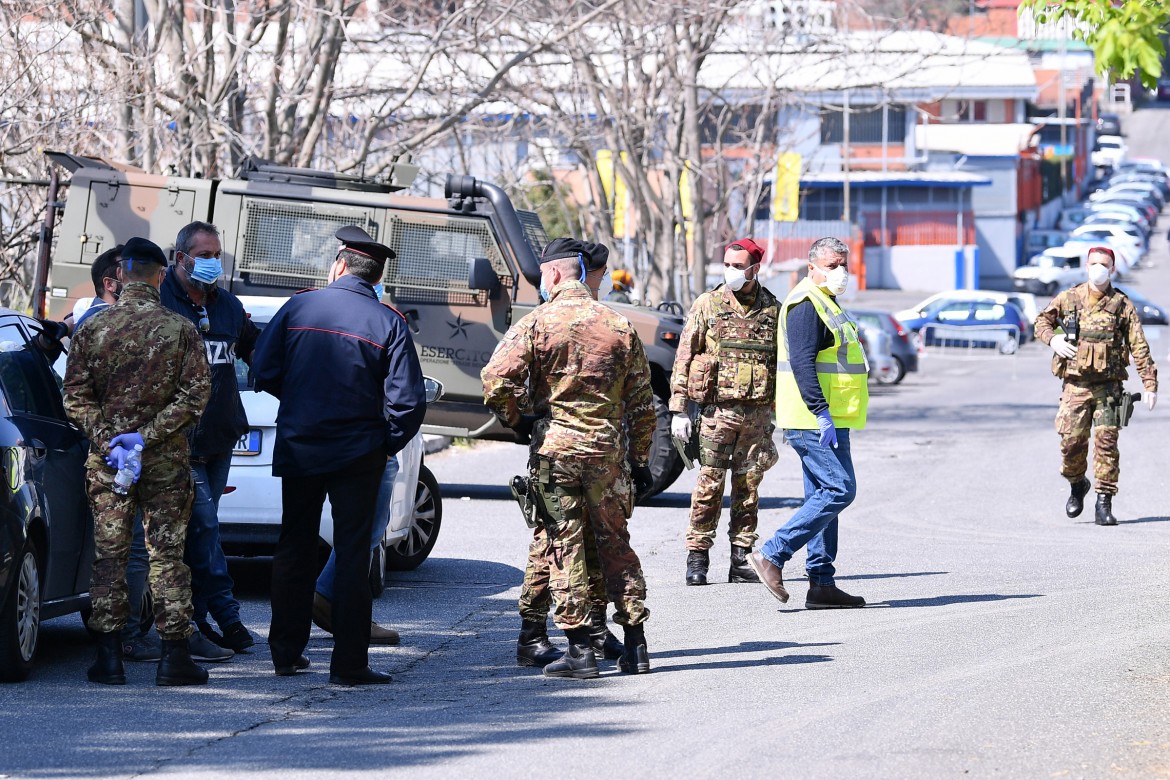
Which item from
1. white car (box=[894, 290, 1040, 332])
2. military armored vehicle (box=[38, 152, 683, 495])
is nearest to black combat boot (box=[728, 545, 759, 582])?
military armored vehicle (box=[38, 152, 683, 495])

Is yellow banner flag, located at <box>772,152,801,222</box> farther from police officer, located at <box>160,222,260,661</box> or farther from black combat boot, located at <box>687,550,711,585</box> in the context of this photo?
police officer, located at <box>160,222,260,661</box>

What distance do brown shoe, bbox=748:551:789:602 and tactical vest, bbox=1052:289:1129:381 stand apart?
16.1 ft

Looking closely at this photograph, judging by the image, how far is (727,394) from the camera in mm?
10258

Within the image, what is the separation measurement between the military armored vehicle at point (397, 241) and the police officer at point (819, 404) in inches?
187

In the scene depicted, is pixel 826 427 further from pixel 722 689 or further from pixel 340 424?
pixel 340 424

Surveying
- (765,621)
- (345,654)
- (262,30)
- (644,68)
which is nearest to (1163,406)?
(644,68)

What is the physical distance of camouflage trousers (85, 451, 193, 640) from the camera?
7.34 meters

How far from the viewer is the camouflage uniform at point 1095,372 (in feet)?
43.5

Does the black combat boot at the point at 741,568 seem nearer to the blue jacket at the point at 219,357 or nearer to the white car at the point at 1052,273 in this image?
the blue jacket at the point at 219,357

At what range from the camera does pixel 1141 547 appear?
12.0m

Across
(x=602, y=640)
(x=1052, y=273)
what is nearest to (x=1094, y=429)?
(x=602, y=640)

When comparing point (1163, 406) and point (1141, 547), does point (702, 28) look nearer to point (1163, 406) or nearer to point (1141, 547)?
point (1163, 406)

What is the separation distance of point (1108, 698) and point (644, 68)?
19954mm

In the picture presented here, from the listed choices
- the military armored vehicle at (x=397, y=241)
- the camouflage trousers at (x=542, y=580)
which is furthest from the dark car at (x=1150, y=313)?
the camouflage trousers at (x=542, y=580)
